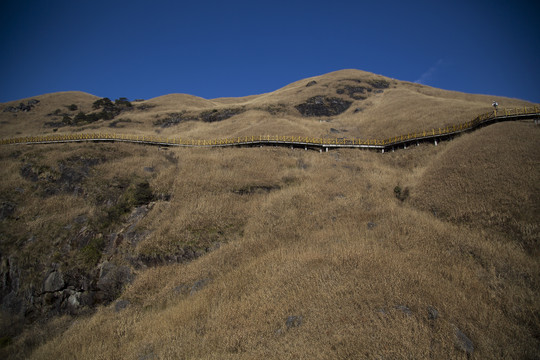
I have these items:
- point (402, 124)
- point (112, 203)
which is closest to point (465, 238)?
point (112, 203)

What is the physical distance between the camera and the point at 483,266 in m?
13.9

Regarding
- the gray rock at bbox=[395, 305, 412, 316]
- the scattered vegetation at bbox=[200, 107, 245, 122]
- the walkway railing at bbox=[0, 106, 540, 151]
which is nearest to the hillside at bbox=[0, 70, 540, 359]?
the gray rock at bbox=[395, 305, 412, 316]

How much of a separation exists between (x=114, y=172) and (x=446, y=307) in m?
30.6

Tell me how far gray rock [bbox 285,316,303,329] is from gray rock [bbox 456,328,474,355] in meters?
5.20

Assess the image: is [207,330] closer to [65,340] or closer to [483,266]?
[65,340]

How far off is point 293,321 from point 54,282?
1702 centimetres

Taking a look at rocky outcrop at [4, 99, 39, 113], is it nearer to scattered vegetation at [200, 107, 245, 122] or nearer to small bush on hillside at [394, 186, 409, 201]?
scattered vegetation at [200, 107, 245, 122]

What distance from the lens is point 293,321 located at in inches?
405

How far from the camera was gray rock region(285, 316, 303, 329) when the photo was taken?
1011 cm

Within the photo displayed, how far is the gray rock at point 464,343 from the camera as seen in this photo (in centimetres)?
827

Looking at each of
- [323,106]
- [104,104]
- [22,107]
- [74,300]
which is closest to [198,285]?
[74,300]

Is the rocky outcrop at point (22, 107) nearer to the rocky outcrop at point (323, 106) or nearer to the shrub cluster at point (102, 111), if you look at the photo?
the shrub cluster at point (102, 111)

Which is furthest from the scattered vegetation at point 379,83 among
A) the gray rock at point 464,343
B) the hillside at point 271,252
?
the gray rock at point 464,343

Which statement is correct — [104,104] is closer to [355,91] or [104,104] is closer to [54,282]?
[54,282]
